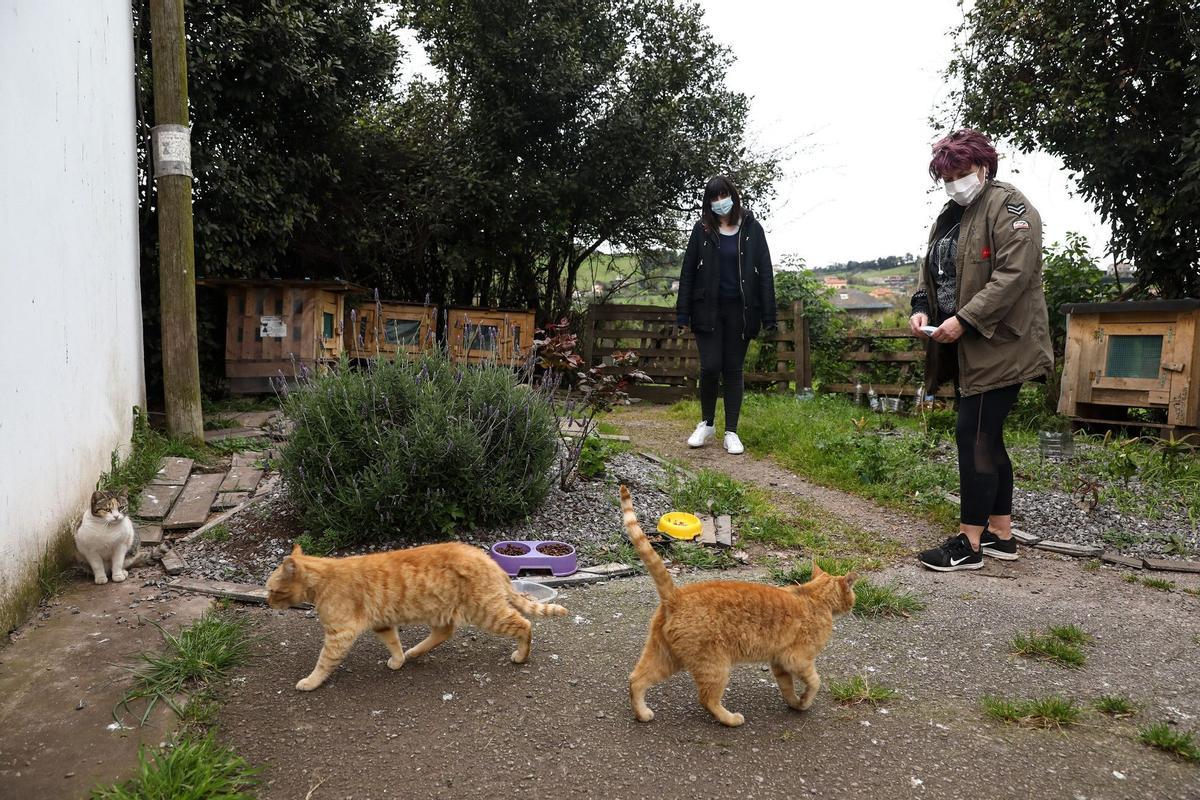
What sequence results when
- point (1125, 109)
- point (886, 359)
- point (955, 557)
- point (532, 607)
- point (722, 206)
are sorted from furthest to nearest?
point (886, 359), point (1125, 109), point (722, 206), point (955, 557), point (532, 607)

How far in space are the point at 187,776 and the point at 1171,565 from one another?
4761 mm

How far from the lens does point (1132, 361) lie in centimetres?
741

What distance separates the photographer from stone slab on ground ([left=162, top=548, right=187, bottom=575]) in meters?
3.79

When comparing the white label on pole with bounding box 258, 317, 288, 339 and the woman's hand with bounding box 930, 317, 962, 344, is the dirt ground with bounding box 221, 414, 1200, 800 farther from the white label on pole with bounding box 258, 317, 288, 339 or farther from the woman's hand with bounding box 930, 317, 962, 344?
the white label on pole with bounding box 258, 317, 288, 339

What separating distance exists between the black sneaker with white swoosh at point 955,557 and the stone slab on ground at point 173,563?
3.96m

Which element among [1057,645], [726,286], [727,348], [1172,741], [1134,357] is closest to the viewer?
[1172,741]

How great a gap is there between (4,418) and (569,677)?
2.48 m

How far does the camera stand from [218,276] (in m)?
7.95

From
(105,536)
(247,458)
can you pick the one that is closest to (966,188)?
(105,536)

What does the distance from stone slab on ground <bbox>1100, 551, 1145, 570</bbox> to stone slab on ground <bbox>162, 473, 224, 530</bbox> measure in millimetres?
5275

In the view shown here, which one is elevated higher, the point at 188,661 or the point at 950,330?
the point at 950,330

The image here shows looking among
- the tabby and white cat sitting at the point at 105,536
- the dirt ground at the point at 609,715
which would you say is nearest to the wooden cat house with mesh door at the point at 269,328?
the tabby and white cat sitting at the point at 105,536

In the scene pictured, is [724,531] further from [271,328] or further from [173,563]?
[271,328]

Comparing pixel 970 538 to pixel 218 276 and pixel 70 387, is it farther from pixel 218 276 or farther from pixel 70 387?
pixel 218 276
